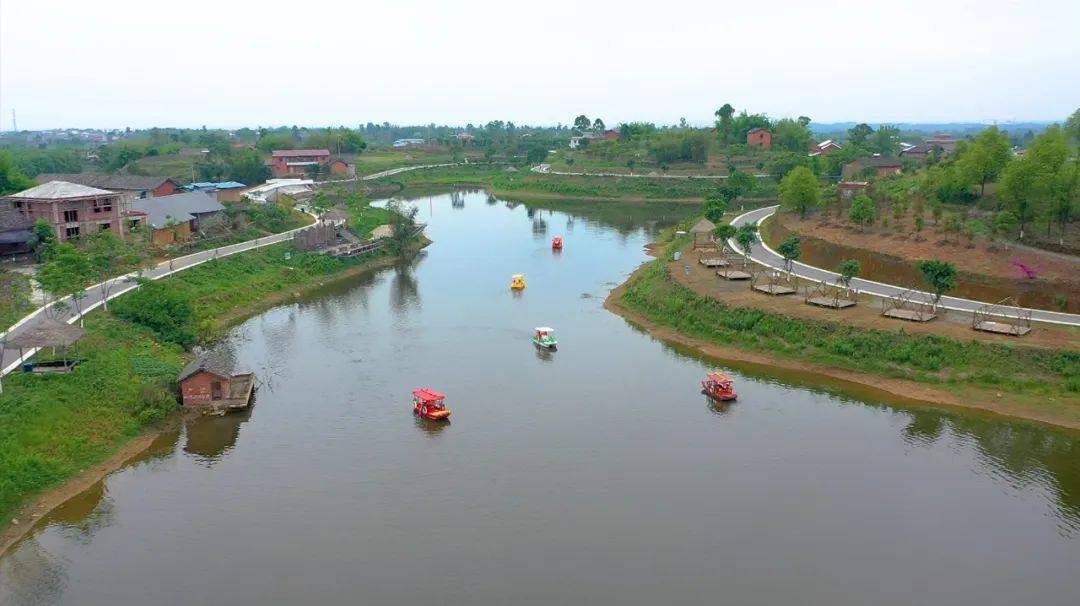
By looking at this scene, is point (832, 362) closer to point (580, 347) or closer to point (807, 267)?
point (580, 347)

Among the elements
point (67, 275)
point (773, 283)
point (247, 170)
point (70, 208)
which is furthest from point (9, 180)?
point (773, 283)

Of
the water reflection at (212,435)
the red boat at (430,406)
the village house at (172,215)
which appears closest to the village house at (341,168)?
the village house at (172,215)

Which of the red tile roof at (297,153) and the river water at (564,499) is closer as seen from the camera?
the river water at (564,499)

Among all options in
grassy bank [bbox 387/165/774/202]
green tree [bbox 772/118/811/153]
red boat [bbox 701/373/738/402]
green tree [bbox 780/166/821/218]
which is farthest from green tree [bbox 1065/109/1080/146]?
green tree [bbox 772/118/811/153]

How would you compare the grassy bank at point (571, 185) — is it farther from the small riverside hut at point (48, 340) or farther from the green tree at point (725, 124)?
the small riverside hut at point (48, 340)

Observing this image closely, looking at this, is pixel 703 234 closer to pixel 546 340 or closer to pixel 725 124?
pixel 546 340
